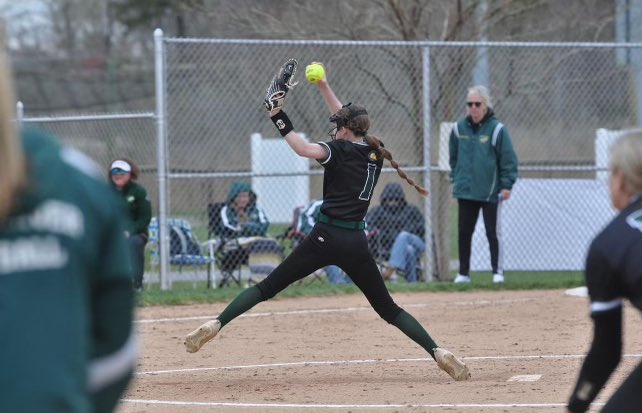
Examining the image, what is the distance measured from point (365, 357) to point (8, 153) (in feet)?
22.4

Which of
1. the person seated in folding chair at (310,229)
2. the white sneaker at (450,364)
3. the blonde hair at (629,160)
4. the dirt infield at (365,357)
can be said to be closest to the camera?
the blonde hair at (629,160)

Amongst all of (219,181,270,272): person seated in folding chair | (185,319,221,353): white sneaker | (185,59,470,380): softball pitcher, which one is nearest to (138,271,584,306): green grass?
(219,181,270,272): person seated in folding chair

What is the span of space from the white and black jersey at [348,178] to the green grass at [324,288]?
15.2 feet

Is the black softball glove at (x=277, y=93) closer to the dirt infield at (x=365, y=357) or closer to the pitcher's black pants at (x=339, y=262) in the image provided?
the pitcher's black pants at (x=339, y=262)

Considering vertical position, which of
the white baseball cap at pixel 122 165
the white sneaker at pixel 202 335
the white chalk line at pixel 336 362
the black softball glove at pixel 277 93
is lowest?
the white chalk line at pixel 336 362

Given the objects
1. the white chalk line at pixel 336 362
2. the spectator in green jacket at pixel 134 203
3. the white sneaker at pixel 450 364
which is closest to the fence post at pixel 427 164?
the spectator in green jacket at pixel 134 203

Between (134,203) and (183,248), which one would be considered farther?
(183,248)

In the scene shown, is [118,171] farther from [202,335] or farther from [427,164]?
[202,335]

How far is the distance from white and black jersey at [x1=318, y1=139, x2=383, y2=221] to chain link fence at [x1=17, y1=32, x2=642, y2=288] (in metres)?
4.60

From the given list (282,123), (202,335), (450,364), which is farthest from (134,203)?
(450,364)

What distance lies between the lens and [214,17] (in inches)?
673

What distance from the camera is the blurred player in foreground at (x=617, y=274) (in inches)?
136

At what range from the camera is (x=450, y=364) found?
23.9 feet

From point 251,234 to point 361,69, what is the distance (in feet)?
8.57
